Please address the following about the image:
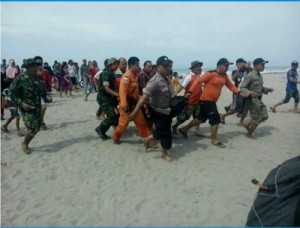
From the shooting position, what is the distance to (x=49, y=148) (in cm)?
715

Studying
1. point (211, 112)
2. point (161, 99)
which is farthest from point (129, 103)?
point (211, 112)

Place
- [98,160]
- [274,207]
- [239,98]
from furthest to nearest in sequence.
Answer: [239,98] → [98,160] → [274,207]

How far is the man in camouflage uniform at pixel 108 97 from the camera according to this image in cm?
739

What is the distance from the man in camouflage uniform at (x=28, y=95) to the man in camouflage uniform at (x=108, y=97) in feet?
4.59

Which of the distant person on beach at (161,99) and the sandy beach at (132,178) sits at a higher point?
the distant person on beach at (161,99)

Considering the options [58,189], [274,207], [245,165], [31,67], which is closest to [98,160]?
[58,189]

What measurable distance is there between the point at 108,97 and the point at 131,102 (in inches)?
26.6

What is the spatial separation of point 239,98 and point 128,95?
3.82m

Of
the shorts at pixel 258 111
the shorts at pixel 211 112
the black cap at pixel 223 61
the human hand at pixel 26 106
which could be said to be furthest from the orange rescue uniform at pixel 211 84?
the human hand at pixel 26 106

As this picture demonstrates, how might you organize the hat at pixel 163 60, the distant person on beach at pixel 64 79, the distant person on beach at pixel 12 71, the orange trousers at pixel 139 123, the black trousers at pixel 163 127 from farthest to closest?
the distant person on beach at pixel 64 79 → the distant person on beach at pixel 12 71 → the orange trousers at pixel 139 123 → the black trousers at pixel 163 127 → the hat at pixel 163 60

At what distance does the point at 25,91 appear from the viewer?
6500 mm

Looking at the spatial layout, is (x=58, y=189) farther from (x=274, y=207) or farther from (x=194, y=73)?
(x=194, y=73)

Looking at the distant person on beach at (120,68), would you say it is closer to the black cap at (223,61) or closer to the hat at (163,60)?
the hat at (163,60)

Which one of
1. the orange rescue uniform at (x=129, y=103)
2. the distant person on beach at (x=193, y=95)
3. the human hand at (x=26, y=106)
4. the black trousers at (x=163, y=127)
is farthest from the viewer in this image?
the distant person on beach at (x=193, y=95)
